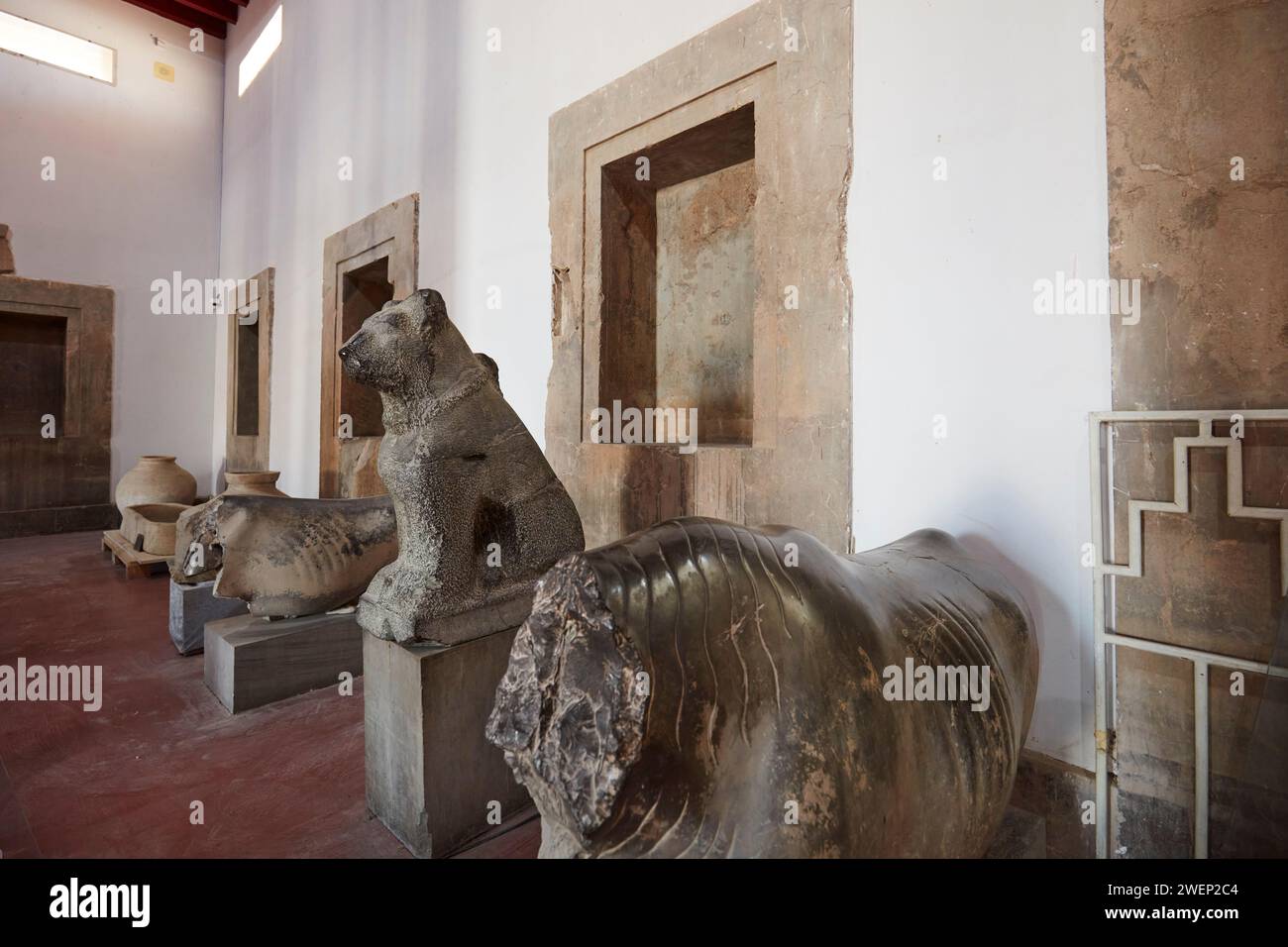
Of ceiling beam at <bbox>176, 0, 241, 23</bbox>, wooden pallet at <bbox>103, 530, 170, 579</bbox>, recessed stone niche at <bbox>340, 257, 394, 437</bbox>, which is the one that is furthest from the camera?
ceiling beam at <bbox>176, 0, 241, 23</bbox>

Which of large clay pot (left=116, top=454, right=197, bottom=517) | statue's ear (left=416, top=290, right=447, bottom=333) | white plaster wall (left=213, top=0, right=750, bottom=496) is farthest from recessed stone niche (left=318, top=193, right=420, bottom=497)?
statue's ear (left=416, top=290, right=447, bottom=333)

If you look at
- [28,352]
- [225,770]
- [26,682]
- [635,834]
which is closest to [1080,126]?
[635,834]

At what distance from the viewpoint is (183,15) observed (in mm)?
8562

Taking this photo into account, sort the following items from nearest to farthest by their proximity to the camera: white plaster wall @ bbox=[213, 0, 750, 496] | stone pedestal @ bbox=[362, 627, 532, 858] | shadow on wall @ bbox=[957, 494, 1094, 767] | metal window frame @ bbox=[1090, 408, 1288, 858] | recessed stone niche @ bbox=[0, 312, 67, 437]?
metal window frame @ bbox=[1090, 408, 1288, 858] → shadow on wall @ bbox=[957, 494, 1094, 767] → stone pedestal @ bbox=[362, 627, 532, 858] → white plaster wall @ bbox=[213, 0, 750, 496] → recessed stone niche @ bbox=[0, 312, 67, 437]

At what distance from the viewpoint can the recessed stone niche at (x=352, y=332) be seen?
489 centimetres

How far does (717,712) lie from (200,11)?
38.3 ft

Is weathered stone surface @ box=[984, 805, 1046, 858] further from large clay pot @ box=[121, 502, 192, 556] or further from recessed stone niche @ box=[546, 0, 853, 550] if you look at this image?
large clay pot @ box=[121, 502, 192, 556]

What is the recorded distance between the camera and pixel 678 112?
8.98 ft

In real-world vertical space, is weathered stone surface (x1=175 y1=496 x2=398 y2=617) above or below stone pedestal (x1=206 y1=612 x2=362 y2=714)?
above

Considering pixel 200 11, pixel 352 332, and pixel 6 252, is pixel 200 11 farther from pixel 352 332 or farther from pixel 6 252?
pixel 352 332

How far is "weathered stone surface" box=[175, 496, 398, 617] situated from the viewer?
8.67 feet

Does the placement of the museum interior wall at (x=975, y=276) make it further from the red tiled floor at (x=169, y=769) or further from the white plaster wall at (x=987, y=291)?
the red tiled floor at (x=169, y=769)

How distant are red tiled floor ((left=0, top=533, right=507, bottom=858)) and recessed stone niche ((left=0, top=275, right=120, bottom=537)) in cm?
548

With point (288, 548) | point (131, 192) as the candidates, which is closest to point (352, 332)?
point (288, 548)
